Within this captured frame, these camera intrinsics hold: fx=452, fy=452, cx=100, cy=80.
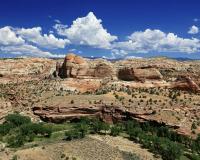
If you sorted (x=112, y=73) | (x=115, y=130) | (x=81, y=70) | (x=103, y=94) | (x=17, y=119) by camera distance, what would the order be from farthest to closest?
1. (x=112, y=73)
2. (x=81, y=70)
3. (x=103, y=94)
4. (x=17, y=119)
5. (x=115, y=130)

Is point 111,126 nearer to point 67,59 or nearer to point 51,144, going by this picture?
point 51,144

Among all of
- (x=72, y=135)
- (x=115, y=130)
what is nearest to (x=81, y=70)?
(x=115, y=130)

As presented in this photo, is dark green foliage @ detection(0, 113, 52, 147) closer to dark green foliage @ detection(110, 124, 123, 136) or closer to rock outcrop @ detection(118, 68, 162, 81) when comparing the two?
dark green foliage @ detection(110, 124, 123, 136)

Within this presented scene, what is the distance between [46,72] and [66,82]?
25.1 m

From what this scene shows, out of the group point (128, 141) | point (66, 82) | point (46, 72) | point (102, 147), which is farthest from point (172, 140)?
point (46, 72)

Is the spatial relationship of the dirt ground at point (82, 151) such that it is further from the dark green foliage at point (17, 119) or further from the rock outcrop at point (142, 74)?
the rock outcrop at point (142, 74)

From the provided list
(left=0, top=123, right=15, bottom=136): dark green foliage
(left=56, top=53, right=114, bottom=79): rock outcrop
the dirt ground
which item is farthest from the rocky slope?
the dirt ground

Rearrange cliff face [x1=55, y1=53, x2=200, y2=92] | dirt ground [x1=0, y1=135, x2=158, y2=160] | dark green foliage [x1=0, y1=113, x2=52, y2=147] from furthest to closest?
1. cliff face [x1=55, y1=53, x2=200, y2=92]
2. dark green foliage [x1=0, y1=113, x2=52, y2=147]
3. dirt ground [x1=0, y1=135, x2=158, y2=160]

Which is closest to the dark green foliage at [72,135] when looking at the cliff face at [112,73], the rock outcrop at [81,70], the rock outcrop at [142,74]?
the cliff face at [112,73]

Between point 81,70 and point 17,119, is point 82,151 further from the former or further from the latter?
point 81,70

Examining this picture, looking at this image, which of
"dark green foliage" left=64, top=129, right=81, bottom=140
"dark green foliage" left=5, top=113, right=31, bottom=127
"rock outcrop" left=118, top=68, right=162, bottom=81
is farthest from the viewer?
"rock outcrop" left=118, top=68, right=162, bottom=81

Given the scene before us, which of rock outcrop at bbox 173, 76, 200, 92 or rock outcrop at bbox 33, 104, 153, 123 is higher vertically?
rock outcrop at bbox 173, 76, 200, 92

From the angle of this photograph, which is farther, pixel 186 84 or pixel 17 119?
pixel 186 84

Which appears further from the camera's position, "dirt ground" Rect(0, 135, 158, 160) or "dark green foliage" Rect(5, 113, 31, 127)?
"dark green foliage" Rect(5, 113, 31, 127)
